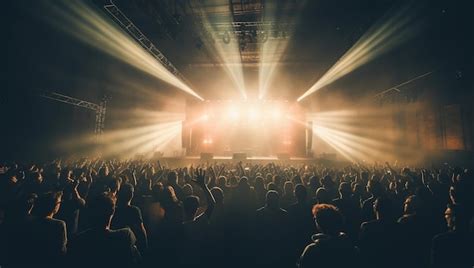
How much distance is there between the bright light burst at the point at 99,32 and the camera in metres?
10.1

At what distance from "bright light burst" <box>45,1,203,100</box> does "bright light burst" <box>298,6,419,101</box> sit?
12.3 m

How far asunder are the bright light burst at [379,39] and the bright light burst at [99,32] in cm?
1232

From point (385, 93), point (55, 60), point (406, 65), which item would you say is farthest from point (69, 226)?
point (385, 93)

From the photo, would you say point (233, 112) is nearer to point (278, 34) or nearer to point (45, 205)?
point (278, 34)

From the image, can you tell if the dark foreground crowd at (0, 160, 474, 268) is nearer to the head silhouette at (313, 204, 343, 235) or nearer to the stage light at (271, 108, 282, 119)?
the head silhouette at (313, 204, 343, 235)

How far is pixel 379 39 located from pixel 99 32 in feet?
50.2

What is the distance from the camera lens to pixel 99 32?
1196cm

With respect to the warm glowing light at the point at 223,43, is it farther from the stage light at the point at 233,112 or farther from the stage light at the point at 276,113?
the stage light at the point at 276,113

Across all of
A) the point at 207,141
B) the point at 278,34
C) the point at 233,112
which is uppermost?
the point at 278,34

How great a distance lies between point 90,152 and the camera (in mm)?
15430

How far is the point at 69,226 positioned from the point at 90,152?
14.5 metres

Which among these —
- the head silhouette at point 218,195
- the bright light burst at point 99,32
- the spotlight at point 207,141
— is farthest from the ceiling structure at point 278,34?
the head silhouette at point 218,195

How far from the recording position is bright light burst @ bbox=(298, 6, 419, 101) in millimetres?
10461

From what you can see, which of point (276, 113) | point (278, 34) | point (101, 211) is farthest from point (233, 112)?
point (101, 211)
